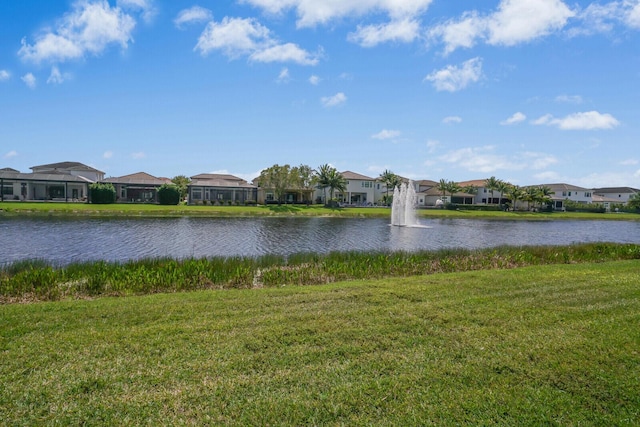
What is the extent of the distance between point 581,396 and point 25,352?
6842mm

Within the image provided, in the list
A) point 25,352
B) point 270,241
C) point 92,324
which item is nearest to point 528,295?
point 92,324

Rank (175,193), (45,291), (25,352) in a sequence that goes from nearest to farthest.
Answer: (25,352) → (45,291) → (175,193)

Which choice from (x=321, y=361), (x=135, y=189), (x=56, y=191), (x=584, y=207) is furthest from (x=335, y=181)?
(x=321, y=361)

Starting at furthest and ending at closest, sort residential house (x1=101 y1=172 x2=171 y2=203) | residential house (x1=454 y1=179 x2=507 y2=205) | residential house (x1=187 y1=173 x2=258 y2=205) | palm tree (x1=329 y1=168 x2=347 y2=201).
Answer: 1. residential house (x1=454 y1=179 x2=507 y2=205)
2. palm tree (x1=329 y1=168 x2=347 y2=201)
3. residential house (x1=187 y1=173 x2=258 y2=205)
4. residential house (x1=101 y1=172 x2=171 y2=203)

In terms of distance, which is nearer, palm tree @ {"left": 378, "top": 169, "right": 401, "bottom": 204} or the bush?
the bush

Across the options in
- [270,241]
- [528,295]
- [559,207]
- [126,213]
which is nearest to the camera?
[528,295]

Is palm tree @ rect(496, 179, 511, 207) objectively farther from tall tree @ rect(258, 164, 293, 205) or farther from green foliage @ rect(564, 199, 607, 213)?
tall tree @ rect(258, 164, 293, 205)

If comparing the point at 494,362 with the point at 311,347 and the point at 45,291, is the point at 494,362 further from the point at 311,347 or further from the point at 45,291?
the point at 45,291

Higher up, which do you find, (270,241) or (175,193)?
(175,193)

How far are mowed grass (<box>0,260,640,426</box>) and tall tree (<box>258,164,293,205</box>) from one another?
192 feet

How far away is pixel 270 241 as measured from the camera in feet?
84.7

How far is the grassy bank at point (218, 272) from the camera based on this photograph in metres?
9.27

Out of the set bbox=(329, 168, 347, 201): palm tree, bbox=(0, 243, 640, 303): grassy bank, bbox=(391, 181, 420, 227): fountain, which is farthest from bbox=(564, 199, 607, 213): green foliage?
bbox=(0, 243, 640, 303): grassy bank

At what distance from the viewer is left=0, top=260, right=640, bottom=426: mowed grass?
3.99m
